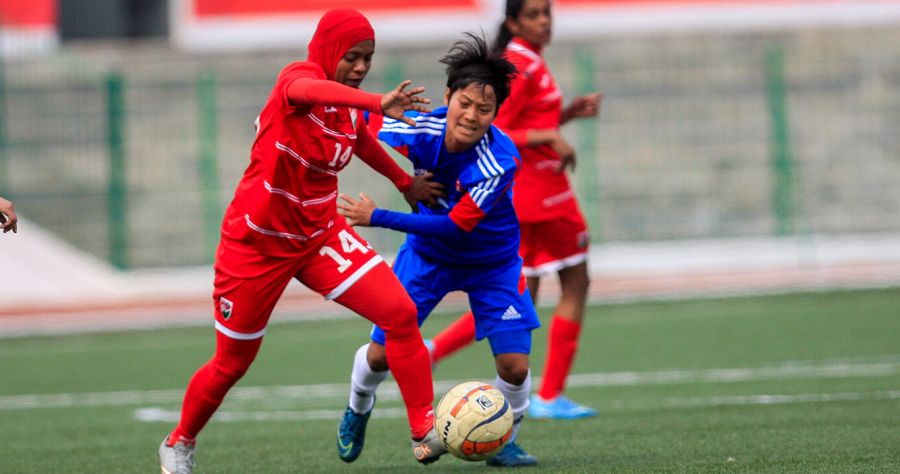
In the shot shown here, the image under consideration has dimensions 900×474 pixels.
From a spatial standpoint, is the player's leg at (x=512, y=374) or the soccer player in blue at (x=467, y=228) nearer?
the soccer player in blue at (x=467, y=228)

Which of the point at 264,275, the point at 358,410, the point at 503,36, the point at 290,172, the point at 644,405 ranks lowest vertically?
the point at 644,405

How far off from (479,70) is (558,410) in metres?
2.59

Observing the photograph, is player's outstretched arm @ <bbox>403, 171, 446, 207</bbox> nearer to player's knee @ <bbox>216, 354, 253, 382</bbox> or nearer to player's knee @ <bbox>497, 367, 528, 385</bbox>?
player's knee @ <bbox>497, 367, 528, 385</bbox>

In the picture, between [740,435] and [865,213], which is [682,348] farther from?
[865,213]

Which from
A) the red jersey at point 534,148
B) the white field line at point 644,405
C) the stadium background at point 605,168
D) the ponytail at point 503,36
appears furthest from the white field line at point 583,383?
the stadium background at point 605,168

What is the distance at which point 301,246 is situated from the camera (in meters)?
5.93

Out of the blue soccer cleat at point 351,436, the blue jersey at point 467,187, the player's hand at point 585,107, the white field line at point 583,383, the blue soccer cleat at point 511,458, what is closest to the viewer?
the blue jersey at point 467,187

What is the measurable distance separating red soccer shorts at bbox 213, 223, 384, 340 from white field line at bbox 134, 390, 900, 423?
2493mm

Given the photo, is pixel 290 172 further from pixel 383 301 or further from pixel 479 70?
pixel 479 70

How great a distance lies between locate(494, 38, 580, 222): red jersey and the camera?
26.5 ft

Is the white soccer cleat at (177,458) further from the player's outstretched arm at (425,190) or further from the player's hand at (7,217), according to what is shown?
the player's outstretched arm at (425,190)

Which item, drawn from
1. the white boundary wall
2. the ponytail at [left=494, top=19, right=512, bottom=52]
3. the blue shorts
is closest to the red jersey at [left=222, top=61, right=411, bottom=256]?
the blue shorts

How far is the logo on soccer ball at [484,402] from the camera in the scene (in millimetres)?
5875

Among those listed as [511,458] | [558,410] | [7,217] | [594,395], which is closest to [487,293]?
[511,458]
